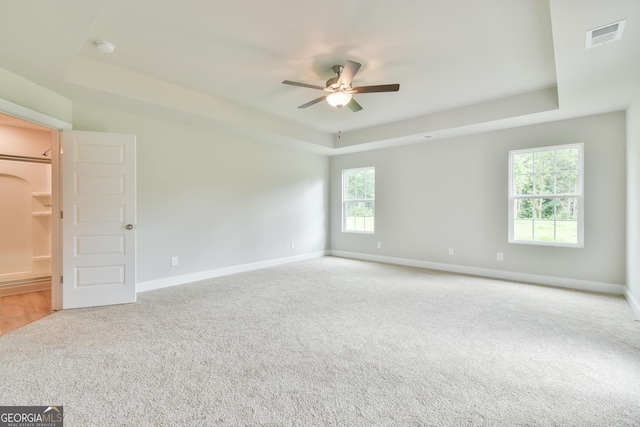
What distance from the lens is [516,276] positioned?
4.87 m

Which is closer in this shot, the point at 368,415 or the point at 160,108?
the point at 368,415

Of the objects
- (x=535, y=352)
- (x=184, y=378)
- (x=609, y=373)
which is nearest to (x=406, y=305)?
(x=535, y=352)

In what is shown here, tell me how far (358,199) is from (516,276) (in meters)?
3.39

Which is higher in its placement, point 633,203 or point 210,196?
point 210,196

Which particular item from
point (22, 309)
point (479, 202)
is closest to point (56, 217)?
point (22, 309)

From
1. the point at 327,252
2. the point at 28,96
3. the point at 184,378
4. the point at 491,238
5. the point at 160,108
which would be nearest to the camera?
the point at 184,378

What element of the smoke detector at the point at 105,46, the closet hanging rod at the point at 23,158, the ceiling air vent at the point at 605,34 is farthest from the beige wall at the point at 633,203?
the closet hanging rod at the point at 23,158

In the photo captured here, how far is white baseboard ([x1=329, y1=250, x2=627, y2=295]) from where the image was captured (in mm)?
4188

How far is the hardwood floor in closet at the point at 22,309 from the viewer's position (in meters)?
3.07

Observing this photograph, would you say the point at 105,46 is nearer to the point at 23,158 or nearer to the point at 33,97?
the point at 33,97

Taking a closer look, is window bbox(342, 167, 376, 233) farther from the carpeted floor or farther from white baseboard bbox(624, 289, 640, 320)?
white baseboard bbox(624, 289, 640, 320)

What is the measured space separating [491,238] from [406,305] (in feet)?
8.28

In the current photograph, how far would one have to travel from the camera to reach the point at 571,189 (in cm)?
444

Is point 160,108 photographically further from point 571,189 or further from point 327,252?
point 571,189
